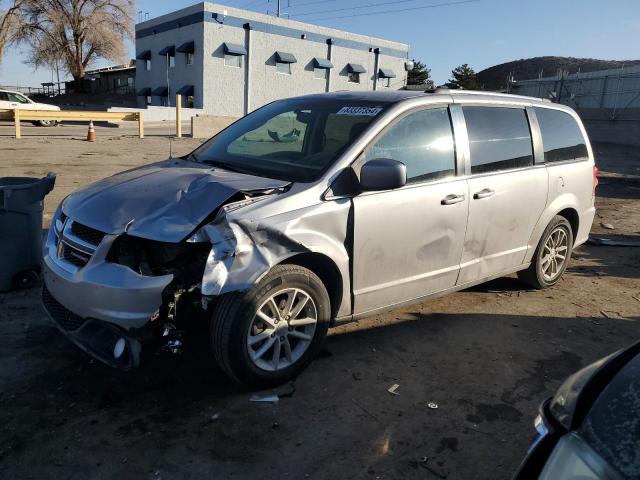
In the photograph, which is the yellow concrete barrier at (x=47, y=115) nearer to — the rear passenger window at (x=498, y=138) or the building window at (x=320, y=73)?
the rear passenger window at (x=498, y=138)

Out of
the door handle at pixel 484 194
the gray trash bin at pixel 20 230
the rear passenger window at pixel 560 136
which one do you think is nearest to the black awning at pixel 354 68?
the rear passenger window at pixel 560 136

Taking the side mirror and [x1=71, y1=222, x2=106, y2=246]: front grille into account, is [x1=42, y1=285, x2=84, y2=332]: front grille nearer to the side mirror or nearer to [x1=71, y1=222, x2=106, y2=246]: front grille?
[x1=71, y1=222, x2=106, y2=246]: front grille

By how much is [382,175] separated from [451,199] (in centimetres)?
85

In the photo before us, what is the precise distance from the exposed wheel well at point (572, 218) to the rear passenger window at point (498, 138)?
34.0 inches

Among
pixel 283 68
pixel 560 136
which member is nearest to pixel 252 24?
pixel 283 68

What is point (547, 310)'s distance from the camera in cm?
505

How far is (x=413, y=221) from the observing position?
3.90m

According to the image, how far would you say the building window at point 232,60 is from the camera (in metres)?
36.9

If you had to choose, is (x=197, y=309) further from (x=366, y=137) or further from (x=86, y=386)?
(x=366, y=137)

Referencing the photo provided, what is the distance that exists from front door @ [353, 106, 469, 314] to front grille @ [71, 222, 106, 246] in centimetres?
161

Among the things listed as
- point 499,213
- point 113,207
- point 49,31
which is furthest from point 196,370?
point 49,31

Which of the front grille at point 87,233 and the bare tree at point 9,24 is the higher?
the bare tree at point 9,24

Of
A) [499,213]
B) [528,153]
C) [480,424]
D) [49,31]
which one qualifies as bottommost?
[480,424]

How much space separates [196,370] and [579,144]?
4.37 metres
